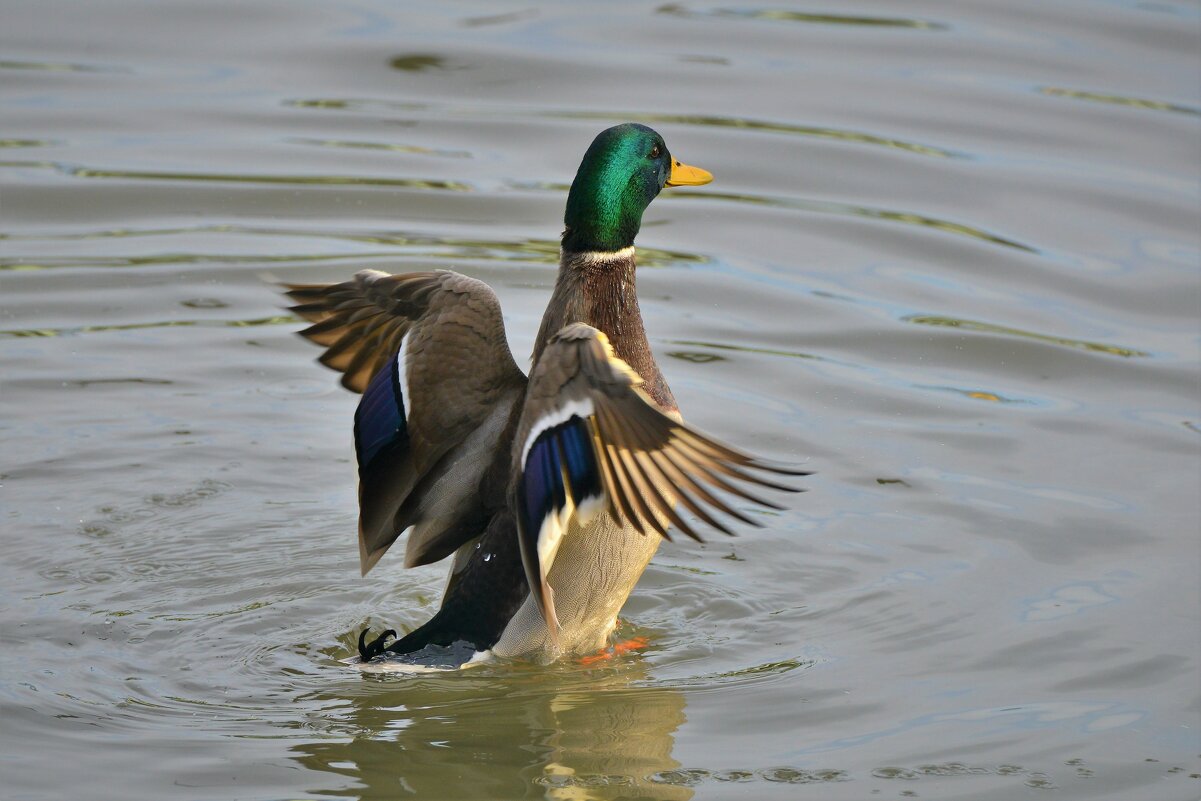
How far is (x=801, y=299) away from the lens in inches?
337

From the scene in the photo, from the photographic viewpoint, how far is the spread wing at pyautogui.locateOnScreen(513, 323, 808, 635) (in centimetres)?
461

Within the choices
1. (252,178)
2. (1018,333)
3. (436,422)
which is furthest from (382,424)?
(252,178)

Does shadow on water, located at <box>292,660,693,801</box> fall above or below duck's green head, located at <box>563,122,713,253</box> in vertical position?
below

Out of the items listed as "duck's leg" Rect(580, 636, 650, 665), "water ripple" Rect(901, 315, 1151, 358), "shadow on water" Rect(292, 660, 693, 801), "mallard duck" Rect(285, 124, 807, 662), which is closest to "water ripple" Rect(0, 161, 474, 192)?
"water ripple" Rect(901, 315, 1151, 358)

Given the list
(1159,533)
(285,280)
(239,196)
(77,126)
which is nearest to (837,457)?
(1159,533)

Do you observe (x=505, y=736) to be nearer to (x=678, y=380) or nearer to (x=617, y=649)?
(x=617, y=649)

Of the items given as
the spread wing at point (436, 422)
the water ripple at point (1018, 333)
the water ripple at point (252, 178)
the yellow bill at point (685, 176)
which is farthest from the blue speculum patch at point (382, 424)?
the water ripple at point (252, 178)

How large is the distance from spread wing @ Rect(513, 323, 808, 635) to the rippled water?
27.5 inches

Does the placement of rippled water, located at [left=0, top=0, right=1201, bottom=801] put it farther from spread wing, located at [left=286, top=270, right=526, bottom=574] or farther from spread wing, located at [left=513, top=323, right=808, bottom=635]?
spread wing, located at [left=513, top=323, right=808, bottom=635]

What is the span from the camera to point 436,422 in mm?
5426

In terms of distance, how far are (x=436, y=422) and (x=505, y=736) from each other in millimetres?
1024

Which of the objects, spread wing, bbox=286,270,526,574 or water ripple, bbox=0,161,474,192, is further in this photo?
water ripple, bbox=0,161,474,192

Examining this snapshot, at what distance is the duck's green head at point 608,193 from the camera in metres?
5.51

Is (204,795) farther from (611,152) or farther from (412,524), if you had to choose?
(611,152)
